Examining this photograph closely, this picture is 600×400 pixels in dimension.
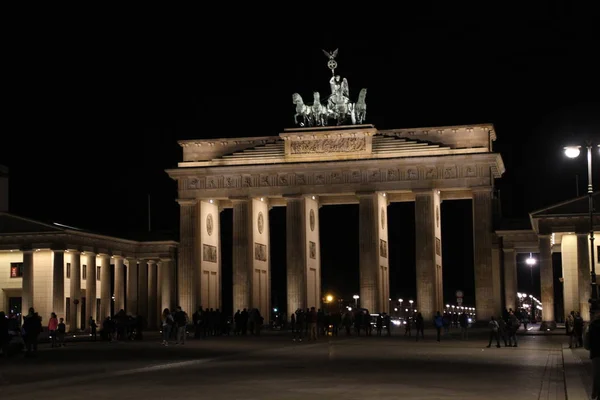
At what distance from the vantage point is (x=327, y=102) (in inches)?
3280

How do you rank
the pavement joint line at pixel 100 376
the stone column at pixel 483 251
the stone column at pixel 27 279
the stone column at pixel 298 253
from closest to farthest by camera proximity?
the pavement joint line at pixel 100 376, the stone column at pixel 27 279, the stone column at pixel 483 251, the stone column at pixel 298 253

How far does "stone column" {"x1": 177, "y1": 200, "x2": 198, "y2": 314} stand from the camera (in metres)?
82.8

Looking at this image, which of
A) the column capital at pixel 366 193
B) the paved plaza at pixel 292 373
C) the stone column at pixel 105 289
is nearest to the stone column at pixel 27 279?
the stone column at pixel 105 289

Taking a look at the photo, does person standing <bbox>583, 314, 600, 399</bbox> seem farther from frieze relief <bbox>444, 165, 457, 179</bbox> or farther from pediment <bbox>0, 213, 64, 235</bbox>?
frieze relief <bbox>444, 165, 457, 179</bbox>

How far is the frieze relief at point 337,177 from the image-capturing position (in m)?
78.2

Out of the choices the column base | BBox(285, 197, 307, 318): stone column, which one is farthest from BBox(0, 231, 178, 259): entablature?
the column base

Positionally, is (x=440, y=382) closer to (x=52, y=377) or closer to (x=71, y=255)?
(x=52, y=377)

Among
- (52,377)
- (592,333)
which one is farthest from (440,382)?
(52,377)

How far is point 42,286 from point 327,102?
27107 millimetres

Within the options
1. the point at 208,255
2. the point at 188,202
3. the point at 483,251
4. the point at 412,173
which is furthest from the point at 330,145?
the point at 483,251

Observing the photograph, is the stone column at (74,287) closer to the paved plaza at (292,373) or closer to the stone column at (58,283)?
the stone column at (58,283)

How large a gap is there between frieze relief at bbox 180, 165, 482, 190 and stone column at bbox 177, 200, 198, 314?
2.09 m

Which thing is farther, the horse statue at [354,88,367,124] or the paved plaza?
the horse statue at [354,88,367,124]

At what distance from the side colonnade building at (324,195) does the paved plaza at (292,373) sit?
35188 mm
